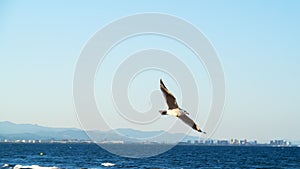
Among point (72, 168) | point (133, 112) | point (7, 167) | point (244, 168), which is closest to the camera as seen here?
point (133, 112)

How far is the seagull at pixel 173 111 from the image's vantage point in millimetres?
16047

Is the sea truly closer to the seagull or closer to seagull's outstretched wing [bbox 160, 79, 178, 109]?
the seagull

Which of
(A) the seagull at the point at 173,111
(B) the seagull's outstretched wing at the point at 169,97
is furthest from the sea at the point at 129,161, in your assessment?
(B) the seagull's outstretched wing at the point at 169,97

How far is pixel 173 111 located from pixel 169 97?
498 millimetres

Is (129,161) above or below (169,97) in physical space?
above

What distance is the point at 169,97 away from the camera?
53.5 ft

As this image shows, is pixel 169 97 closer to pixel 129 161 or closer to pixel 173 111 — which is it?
pixel 173 111

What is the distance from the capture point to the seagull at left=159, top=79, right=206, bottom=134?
16047 mm

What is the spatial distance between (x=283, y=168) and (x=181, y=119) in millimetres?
69841

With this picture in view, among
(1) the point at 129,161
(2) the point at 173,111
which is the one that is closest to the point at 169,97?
(2) the point at 173,111

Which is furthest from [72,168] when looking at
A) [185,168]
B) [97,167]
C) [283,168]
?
[283,168]

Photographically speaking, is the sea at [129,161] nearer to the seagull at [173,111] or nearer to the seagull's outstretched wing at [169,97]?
the seagull at [173,111]

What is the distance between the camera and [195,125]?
1669 cm

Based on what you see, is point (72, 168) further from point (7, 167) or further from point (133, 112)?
point (133, 112)
